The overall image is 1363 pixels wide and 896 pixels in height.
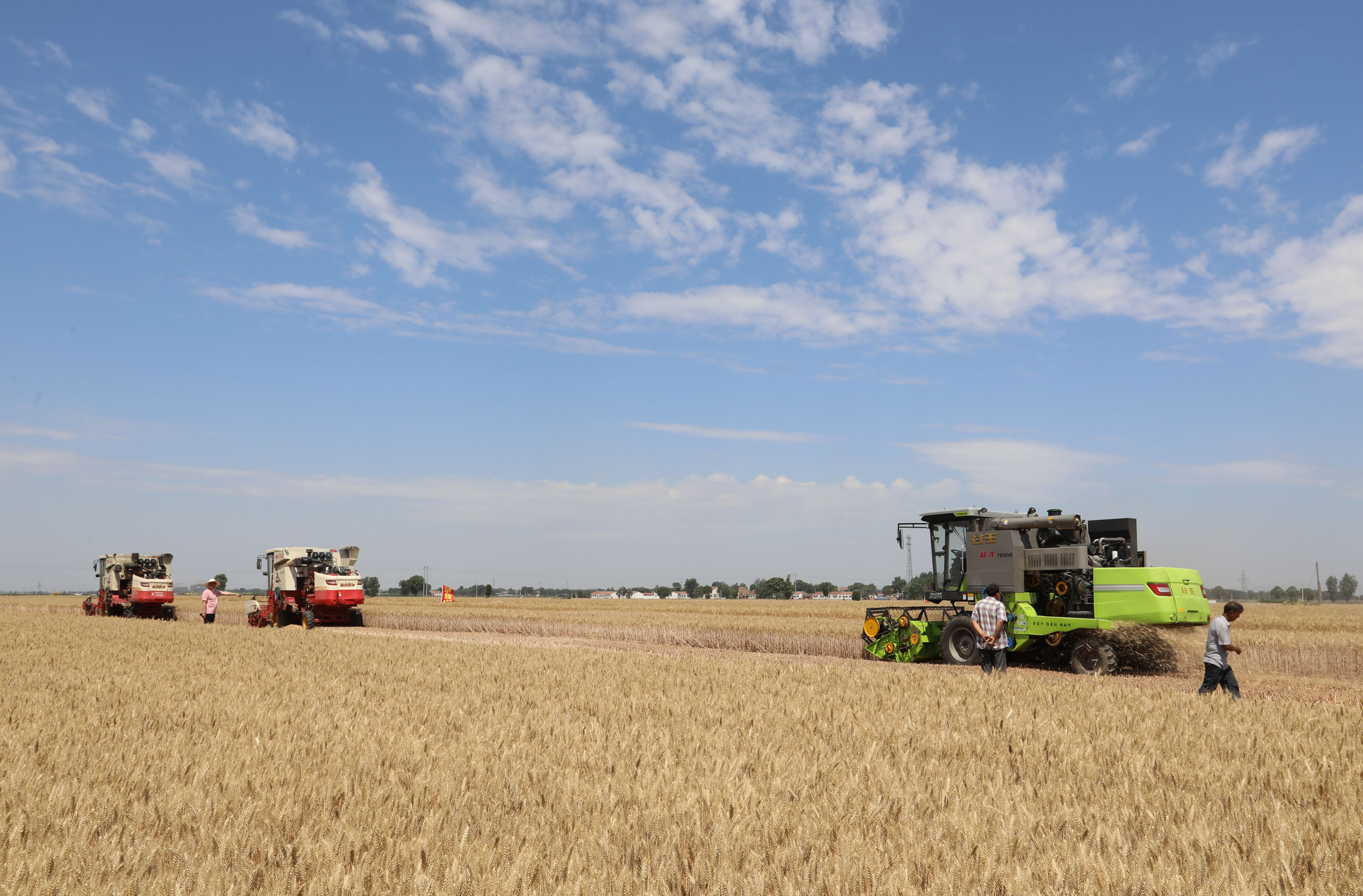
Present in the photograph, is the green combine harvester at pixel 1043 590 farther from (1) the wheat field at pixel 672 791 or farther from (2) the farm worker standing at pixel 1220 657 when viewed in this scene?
(1) the wheat field at pixel 672 791

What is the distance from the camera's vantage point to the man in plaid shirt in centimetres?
1329

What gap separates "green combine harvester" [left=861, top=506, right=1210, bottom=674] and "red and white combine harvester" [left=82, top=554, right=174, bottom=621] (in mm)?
30611

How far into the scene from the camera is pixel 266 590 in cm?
3023

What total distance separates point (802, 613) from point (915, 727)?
3715 centimetres

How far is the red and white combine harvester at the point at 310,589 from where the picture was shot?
1150 inches

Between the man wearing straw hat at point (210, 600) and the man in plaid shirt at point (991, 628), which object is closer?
the man in plaid shirt at point (991, 628)

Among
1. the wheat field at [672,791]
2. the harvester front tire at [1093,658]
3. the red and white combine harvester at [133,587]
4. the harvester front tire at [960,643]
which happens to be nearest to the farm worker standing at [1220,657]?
the wheat field at [672,791]

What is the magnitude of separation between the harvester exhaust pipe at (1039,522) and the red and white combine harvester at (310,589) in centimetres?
2235

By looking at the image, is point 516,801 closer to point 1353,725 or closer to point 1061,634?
point 1353,725

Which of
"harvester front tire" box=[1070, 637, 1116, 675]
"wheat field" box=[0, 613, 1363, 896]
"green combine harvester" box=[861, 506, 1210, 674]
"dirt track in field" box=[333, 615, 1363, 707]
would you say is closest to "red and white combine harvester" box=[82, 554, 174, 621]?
"dirt track in field" box=[333, 615, 1363, 707]

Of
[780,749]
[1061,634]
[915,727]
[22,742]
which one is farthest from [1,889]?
[1061,634]

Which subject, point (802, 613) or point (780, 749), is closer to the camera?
point (780, 749)

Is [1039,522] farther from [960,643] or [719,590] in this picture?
[719,590]

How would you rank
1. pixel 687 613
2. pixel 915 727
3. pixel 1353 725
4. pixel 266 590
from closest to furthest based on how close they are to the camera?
pixel 915 727, pixel 1353 725, pixel 266 590, pixel 687 613
